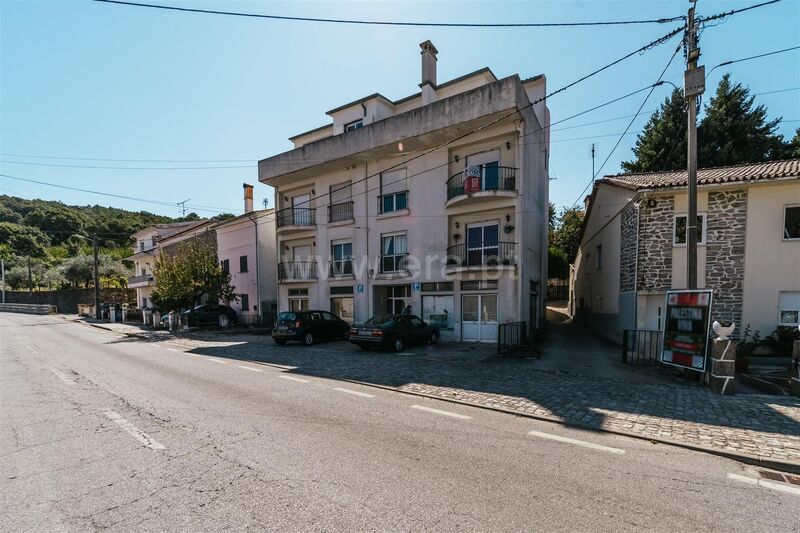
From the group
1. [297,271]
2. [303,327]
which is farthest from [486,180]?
[297,271]

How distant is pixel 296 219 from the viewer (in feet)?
71.4

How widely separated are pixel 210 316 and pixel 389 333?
16.2 m

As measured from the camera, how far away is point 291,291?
72.3 feet

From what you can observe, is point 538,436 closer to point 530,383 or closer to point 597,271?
point 530,383

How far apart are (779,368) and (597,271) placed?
30.5 feet

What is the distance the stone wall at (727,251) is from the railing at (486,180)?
6.66 meters

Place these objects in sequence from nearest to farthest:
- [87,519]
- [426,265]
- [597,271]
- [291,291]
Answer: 1. [87,519]
2. [426,265]
3. [597,271]
4. [291,291]

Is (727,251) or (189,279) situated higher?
(727,251)

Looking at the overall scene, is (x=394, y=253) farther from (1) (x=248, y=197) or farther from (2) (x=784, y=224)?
(1) (x=248, y=197)

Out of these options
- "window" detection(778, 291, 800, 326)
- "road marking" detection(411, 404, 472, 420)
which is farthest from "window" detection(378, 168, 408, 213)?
"window" detection(778, 291, 800, 326)

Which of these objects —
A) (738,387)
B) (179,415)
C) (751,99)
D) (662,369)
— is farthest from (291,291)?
(751,99)

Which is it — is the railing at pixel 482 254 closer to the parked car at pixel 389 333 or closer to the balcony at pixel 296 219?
the parked car at pixel 389 333

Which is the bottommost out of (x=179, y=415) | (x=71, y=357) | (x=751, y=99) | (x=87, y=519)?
(x=71, y=357)

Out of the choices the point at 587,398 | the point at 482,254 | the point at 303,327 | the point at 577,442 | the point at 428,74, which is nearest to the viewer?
the point at 577,442
